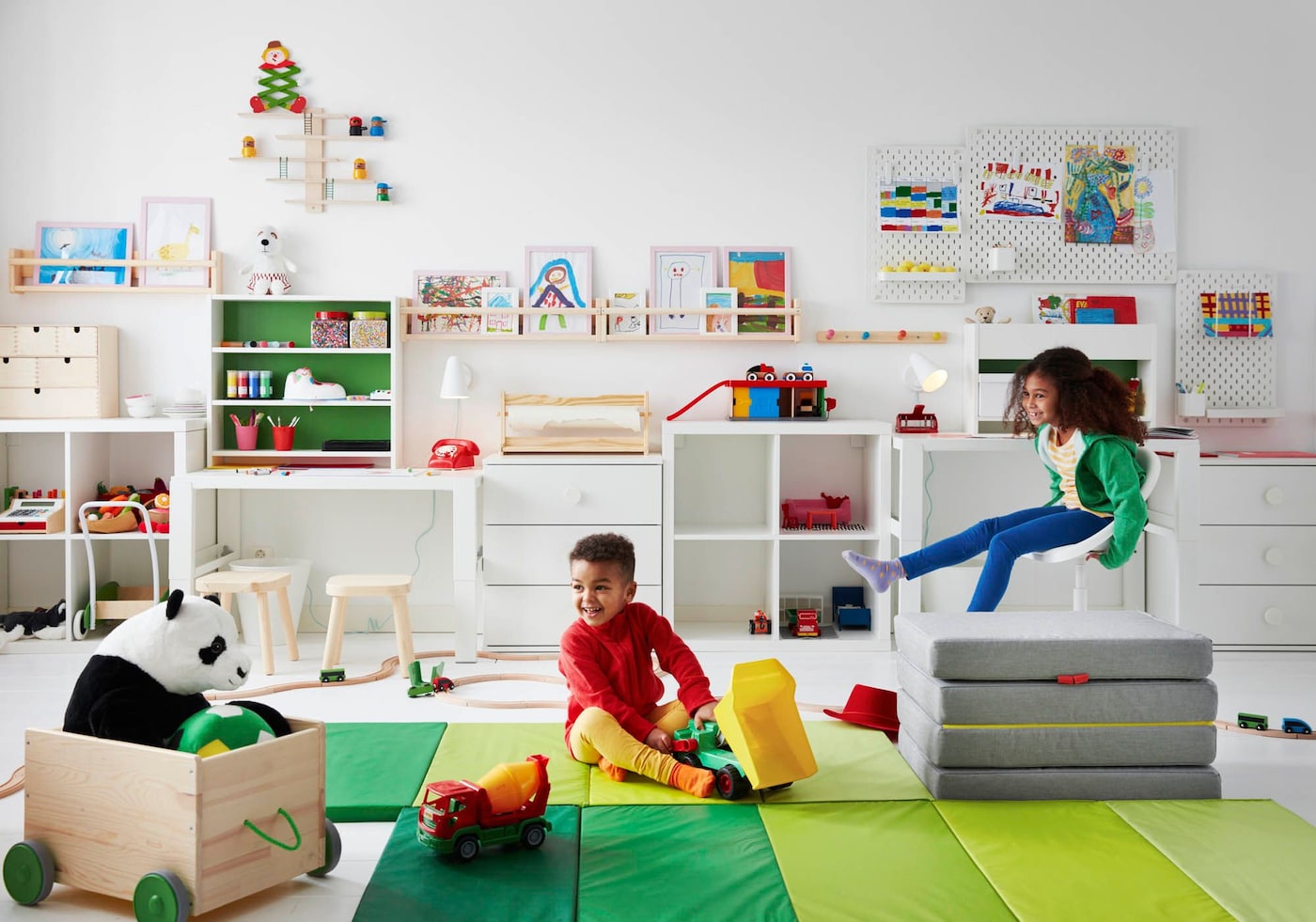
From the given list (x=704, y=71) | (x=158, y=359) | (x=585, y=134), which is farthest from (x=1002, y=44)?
(x=158, y=359)

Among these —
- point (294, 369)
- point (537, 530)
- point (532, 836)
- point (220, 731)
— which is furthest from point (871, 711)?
point (294, 369)

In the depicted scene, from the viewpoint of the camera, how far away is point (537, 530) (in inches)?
161

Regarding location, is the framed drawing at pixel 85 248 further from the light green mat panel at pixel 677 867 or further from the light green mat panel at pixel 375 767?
the light green mat panel at pixel 677 867

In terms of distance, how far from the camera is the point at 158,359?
4.53 m

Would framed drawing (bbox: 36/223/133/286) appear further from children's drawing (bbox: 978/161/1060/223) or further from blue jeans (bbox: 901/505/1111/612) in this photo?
children's drawing (bbox: 978/161/1060/223)

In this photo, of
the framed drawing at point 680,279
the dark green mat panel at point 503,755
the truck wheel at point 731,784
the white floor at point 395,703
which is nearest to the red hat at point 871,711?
the white floor at point 395,703

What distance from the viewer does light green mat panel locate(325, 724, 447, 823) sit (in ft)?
7.93

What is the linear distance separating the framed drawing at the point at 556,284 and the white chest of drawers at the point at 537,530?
68cm

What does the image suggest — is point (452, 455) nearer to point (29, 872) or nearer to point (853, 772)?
point (853, 772)

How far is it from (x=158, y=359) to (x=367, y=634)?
140 cm

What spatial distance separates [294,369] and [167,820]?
2904 mm

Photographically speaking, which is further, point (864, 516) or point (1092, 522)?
point (864, 516)

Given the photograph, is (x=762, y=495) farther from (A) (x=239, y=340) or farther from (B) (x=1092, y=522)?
(A) (x=239, y=340)

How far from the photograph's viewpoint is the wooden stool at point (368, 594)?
3.77 m
